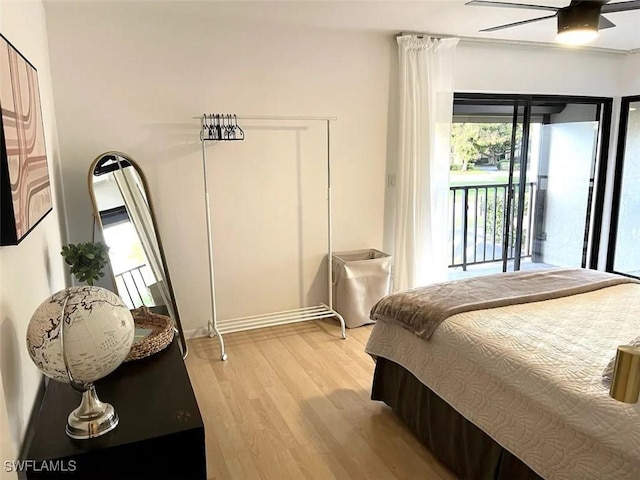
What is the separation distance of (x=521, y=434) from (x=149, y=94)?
296cm

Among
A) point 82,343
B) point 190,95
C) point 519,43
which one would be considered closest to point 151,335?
point 82,343

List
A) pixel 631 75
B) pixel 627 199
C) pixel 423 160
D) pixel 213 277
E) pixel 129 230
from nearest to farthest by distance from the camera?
pixel 129 230 < pixel 213 277 < pixel 423 160 < pixel 631 75 < pixel 627 199

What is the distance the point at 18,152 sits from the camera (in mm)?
1515

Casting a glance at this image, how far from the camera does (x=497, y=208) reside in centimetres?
492

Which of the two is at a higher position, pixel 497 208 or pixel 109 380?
pixel 497 208

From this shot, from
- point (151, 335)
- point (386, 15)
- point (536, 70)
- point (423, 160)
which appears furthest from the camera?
point (536, 70)

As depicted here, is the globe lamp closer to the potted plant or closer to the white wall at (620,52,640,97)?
the potted plant

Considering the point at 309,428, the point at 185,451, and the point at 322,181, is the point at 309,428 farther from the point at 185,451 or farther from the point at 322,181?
the point at 322,181

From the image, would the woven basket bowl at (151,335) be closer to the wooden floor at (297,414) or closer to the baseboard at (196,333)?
the wooden floor at (297,414)

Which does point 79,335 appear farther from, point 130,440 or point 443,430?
point 443,430

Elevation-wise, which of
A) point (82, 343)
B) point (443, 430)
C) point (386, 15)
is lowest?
point (443, 430)

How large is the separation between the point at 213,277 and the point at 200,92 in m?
1.34

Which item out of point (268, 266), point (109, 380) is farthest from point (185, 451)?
point (268, 266)
